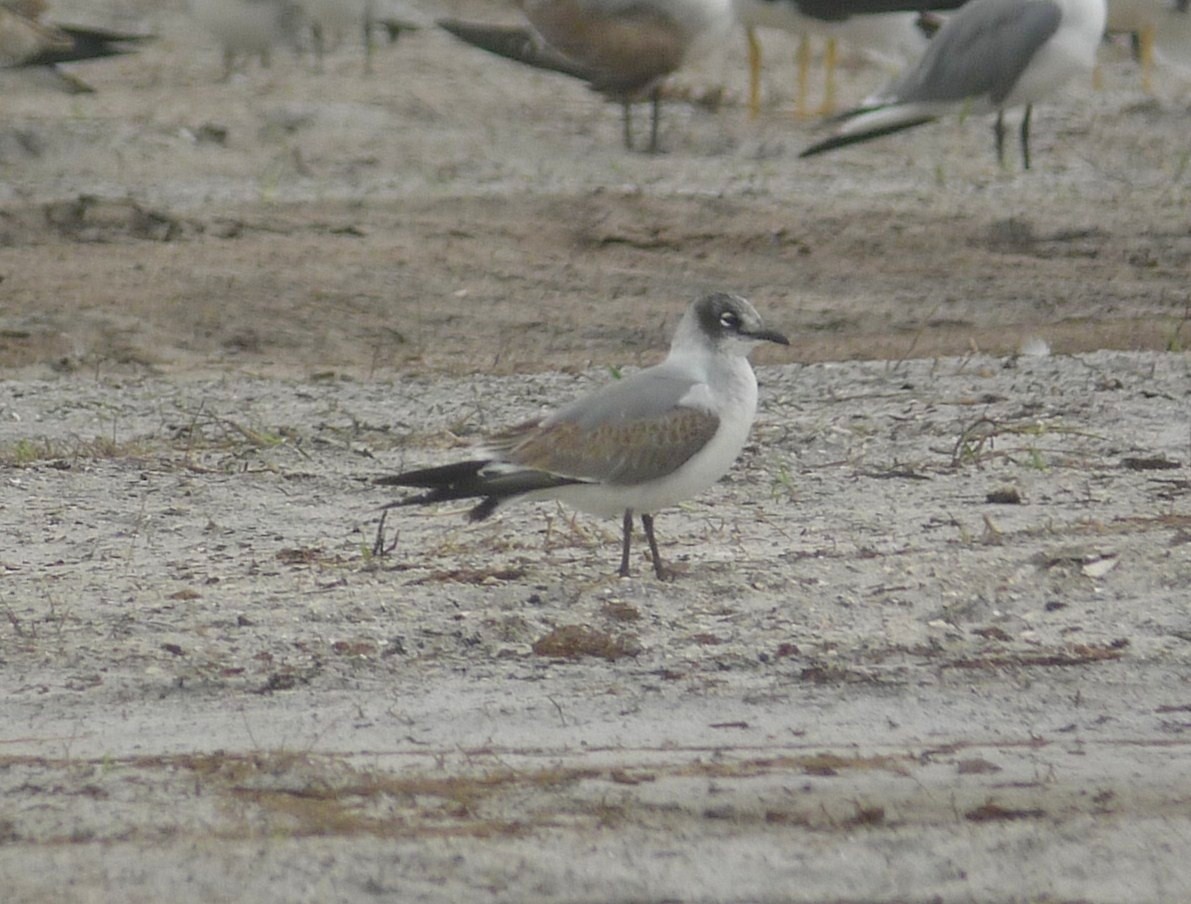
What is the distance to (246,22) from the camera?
12953mm

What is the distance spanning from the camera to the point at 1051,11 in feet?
33.9

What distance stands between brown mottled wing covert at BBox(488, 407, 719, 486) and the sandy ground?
0.24m

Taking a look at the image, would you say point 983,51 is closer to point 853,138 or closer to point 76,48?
point 853,138

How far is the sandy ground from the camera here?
11.6 ft

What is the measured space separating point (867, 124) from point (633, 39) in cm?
132

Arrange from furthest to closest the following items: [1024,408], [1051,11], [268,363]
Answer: [1051,11]
[268,363]
[1024,408]

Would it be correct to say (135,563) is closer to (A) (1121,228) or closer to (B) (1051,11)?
(A) (1121,228)

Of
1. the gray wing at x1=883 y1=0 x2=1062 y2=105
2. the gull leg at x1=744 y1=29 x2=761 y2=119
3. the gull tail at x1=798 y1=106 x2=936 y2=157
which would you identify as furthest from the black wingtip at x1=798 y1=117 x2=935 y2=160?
the gull leg at x1=744 y1=29 x2=761 y2=119

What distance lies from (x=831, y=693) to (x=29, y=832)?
1.50 meters

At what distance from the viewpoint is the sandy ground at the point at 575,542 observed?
3549 millimetres

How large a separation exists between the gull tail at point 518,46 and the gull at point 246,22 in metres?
1.15

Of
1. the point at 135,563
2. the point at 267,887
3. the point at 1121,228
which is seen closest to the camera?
the point at 267,887

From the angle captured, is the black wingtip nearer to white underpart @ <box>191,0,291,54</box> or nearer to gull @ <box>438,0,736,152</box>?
gull @ <box>438,0,736,152</box>

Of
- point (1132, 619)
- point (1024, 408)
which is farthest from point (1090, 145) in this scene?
point (1132, 619)
